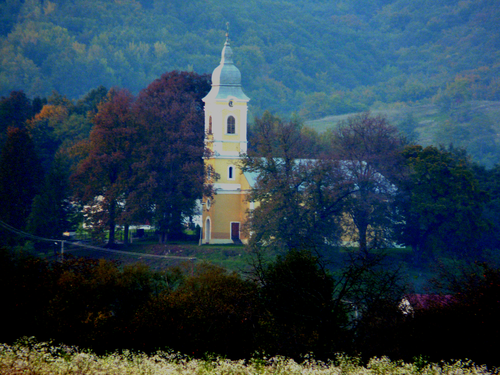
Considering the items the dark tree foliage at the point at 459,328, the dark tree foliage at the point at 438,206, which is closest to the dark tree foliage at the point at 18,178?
the dark tree foliage at the point at 438,206

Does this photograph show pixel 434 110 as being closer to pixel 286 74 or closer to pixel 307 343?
pixel 286 74

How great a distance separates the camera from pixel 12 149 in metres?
50.9

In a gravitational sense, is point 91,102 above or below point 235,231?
above

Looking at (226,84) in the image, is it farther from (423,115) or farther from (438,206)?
(423,115)

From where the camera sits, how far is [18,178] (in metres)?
50.2

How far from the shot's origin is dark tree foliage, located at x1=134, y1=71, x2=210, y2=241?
154 ft

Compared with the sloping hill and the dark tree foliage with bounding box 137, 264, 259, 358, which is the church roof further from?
the sloping hill

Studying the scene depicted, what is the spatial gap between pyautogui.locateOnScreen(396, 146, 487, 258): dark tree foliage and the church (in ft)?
33.3

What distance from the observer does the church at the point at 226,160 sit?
1907 inches

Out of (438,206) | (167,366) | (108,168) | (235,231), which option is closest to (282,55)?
(235,231)

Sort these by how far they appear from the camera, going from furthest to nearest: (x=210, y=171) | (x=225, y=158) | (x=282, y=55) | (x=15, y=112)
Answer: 1. (x=282, y=55)
2. (x=15, y=112)
3. (x=225, y=158)
4. (x=210, y=171)

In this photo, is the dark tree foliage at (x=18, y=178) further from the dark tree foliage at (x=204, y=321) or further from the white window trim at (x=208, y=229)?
the dark tree foliage at (x=204, y=321)

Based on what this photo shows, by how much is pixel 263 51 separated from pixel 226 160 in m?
116

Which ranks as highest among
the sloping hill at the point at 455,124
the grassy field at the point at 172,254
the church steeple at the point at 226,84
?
the sloping hill at the point at 455,124
